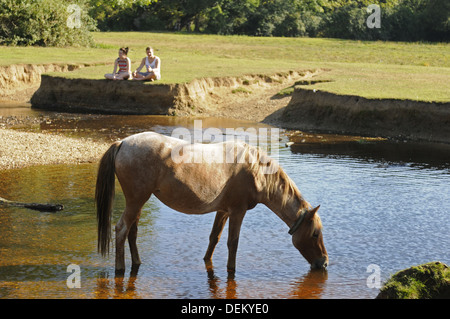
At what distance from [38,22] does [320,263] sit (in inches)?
1209

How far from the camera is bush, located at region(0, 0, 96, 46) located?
3562cm

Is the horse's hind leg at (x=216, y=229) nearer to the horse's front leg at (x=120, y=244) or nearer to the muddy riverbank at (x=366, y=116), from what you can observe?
the horse's front leg at (x=120, y=244)

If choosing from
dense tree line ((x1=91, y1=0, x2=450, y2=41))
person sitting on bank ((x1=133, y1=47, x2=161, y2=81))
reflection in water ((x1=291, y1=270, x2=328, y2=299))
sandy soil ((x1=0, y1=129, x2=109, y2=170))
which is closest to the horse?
reflection in water ((x1=291, y1=270, x2=328, y2=299))

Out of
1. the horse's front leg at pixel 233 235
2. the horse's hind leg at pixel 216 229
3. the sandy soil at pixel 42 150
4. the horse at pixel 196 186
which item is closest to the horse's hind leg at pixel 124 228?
the horse at pixel 196 186

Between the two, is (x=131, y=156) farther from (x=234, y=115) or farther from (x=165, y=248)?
(x=234, y=115)

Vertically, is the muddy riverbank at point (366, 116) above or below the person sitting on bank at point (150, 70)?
below

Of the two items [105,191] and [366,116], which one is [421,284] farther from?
[366,116]

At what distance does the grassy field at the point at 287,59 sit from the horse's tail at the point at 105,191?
14718 mm

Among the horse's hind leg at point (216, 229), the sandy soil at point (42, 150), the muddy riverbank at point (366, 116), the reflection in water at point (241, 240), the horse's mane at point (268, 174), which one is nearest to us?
the reflection in water at point (241, 240)

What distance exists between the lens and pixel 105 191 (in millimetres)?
8883

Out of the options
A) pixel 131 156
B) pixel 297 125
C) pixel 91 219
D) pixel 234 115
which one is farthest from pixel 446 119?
pixel 131 156

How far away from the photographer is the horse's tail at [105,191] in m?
8.76

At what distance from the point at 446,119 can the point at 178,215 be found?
11560 millimetres

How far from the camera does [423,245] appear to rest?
34.8 feet
